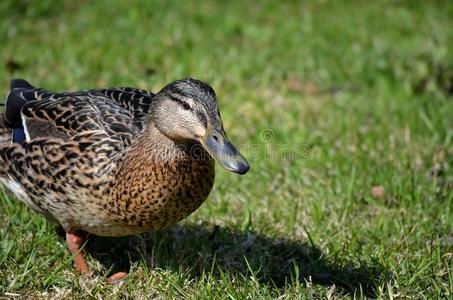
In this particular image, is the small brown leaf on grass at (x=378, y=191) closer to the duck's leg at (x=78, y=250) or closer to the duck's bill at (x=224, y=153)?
the duck's leg at (x=78, y=250)

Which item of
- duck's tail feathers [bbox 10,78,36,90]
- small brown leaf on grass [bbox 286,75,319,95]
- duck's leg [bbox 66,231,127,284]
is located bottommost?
duck's leg [bbox 66,231,127,284]

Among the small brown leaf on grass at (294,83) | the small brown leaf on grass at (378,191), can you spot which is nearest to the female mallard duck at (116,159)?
the small brown leaf on grass at (378,191)

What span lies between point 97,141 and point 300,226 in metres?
1.42

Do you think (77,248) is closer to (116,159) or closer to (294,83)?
(116,159)

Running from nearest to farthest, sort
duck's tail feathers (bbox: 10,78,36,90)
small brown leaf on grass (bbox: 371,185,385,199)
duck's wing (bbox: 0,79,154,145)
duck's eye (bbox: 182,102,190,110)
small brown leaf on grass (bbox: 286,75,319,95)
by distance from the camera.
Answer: duck's eye (bbox: 182,102,190,110) < duck's wing (bbox: 0,79,154,145) < duck's tail feathers (bbox: 10,78,36,90) < small brown leaf on grass (bbox: 371,185,385,199) < small brown leaf on grass (bbox: 286,75,319,95)

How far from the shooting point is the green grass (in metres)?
3.45

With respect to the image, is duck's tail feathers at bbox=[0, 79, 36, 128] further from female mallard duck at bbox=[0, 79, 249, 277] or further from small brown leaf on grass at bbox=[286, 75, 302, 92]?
small brown leaf on grass at bbox=[286, 75, 302, 92]

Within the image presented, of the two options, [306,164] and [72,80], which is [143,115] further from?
[72,80]

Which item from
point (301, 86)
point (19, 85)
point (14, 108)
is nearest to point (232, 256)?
point (14, 108)

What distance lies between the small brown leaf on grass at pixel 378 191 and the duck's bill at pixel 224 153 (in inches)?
72.3

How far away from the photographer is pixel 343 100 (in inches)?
225

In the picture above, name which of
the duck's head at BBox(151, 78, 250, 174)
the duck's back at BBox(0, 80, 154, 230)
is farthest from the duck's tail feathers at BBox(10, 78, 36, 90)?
the duck's head at BBox(151, 78, 250, 174)

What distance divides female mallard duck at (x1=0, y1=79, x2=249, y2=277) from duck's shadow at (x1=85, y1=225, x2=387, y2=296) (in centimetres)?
33

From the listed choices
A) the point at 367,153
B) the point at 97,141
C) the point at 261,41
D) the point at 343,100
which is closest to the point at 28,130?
the point at 97,141
